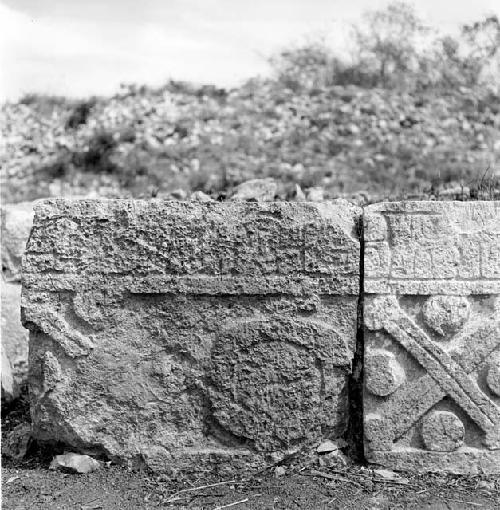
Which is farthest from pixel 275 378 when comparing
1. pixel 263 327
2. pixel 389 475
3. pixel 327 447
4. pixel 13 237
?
pixel 13 237

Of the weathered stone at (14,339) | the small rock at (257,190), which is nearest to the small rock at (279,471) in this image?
the weathered stone at (14,339)

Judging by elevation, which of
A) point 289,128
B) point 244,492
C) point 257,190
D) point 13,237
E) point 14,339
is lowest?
point 244,492

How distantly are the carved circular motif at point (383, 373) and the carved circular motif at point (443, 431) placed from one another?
0.19 metres

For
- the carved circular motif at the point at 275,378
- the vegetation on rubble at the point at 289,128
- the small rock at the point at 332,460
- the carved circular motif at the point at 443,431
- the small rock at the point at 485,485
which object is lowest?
the small rock at the point at 485,485

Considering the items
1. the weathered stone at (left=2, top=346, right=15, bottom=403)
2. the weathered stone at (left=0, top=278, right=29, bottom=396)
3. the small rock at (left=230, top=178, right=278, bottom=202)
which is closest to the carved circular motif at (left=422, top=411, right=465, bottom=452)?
the small rock at (left=230, top=178, right=278, bottom=202)

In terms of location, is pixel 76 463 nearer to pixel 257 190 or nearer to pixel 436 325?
pixel 436 325

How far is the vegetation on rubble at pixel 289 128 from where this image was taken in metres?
8.59

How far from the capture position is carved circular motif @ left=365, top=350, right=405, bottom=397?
2.62m

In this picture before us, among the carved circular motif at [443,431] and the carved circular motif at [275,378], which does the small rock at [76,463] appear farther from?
the carved circular motif at [443,431]

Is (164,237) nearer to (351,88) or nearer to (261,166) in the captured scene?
(261,166)

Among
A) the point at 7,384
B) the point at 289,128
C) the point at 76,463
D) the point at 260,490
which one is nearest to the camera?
the point at 260,490

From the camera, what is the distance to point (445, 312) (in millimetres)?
2596

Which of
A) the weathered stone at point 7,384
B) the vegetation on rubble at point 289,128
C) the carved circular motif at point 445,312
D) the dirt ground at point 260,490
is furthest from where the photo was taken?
the vegetation on rubble at point 289,128

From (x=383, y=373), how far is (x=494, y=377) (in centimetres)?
43
